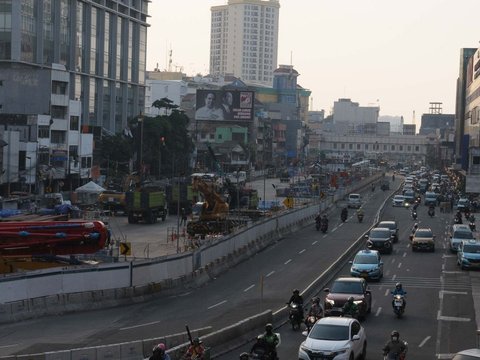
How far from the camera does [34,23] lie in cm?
9862

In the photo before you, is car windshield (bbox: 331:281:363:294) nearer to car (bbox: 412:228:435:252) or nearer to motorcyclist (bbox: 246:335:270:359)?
motorcyclist (bbox: 246:335:270:359)

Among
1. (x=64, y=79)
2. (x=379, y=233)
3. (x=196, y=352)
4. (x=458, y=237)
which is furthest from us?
(x=64, y=79)

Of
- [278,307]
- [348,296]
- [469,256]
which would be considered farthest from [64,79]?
[348,296]

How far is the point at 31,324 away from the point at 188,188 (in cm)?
4670

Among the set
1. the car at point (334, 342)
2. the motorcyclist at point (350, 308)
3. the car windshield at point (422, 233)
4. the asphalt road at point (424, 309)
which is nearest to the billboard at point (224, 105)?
the car windshield at point (422, 233)

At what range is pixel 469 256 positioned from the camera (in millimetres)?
44250

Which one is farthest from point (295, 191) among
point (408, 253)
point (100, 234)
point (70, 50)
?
point (100, 234)

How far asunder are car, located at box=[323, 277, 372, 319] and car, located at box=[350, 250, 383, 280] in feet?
24.9

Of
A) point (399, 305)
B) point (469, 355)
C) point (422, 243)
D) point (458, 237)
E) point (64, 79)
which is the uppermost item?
point (64, 79)

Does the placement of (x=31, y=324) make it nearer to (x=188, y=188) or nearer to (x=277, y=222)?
(x=277, y=222)

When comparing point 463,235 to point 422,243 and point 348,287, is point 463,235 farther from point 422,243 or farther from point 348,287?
point 348,287

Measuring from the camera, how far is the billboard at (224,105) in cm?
16575

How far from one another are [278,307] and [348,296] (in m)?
3.28

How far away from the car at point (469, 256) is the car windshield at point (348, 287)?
15.0 metres
